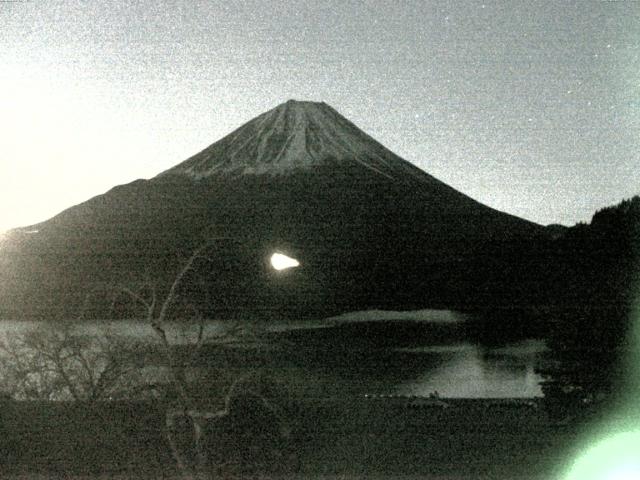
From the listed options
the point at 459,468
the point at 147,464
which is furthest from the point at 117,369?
the point at 459,468

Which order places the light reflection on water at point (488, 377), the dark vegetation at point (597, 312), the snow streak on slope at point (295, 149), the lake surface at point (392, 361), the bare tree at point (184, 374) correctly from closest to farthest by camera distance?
the bare tree at point (184, 374)
the dark vegetation at point (597, 312)
the lake surface at point (392, 361)
the light reflection on water at point (488, 377)
the snow streak on slope at point (295, 149)

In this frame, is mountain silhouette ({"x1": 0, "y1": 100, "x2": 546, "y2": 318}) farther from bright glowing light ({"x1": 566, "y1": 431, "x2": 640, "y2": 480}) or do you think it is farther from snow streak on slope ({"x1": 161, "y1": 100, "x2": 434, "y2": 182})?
bright glowing light ({"x1": 566, "y1": 431, "x2": 640, "y2": 480})

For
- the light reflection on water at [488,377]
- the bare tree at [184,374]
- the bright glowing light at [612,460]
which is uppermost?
the light reflection on water at [488,377]

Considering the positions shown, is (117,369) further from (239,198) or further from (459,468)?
(239,198)

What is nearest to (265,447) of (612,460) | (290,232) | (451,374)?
(612,460)

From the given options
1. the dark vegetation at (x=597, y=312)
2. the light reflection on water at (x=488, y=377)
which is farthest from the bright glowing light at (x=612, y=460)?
the light reflection on water at (x=488, y=377)

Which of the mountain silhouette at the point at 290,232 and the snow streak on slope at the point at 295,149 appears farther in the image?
the snow streak on slope at the point at 295,149

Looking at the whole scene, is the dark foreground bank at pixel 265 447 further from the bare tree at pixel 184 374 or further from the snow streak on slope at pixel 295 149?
the snow streak on slope at pixel 295 149

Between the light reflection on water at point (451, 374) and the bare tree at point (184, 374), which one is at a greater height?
the light reflection on water at point (451, 374)
